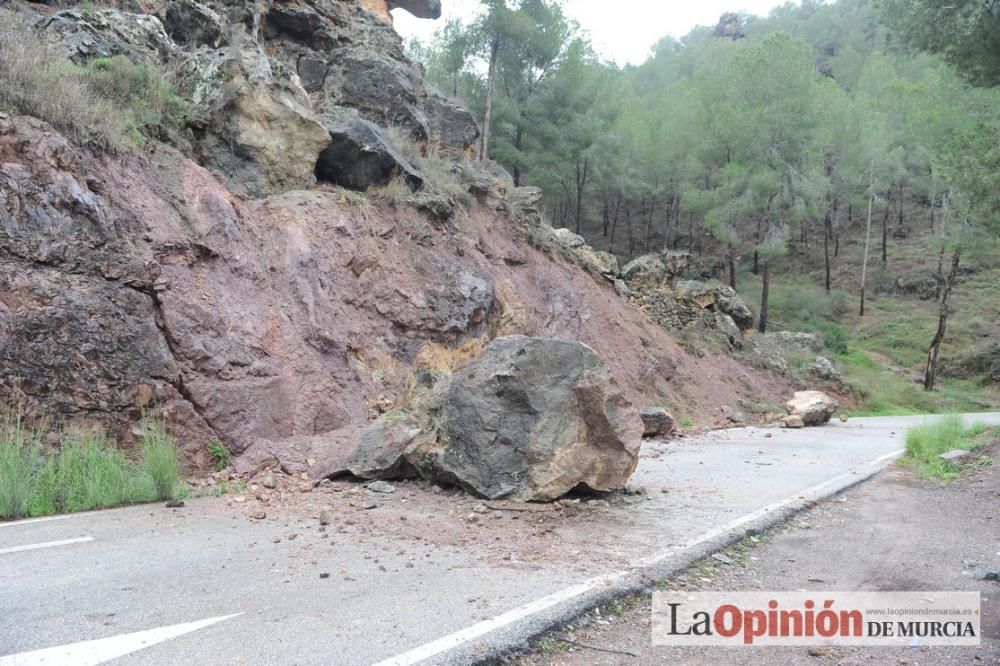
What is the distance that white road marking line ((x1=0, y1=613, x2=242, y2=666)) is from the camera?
3068 millimetres

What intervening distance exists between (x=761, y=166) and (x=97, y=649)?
95.7ft

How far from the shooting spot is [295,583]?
422 centimetres

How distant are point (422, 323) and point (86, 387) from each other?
582 centimetres

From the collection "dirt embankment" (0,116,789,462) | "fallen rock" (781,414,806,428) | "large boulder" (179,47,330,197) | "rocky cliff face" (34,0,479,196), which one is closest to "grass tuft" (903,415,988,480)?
"fallen rock" (781,414,806,428)

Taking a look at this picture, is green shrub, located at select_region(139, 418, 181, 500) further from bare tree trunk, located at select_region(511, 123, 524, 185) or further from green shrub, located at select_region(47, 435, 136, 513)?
bare tree trunk, located at select_region(511, 123, 524, 185)

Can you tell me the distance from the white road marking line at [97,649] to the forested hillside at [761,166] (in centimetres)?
1913

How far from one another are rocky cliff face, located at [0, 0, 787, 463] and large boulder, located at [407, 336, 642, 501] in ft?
9.33

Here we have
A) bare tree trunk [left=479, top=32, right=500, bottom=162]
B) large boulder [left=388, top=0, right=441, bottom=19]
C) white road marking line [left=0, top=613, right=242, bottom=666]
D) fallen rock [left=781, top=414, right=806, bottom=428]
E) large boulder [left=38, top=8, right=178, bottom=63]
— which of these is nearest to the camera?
white road marking line [left=0, top=613, right=242, bottom=666]

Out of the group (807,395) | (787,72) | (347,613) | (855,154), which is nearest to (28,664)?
(347,613)

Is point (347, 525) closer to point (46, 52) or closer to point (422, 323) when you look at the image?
point (422, 323)

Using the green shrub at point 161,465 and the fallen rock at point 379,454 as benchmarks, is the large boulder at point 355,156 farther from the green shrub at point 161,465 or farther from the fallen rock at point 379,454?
the green shrub at point 161,465

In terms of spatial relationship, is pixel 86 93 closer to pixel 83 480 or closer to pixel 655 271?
pixel 83 480

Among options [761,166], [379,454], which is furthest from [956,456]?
[761,166]

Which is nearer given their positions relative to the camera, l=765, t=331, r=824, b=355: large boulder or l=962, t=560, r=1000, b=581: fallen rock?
l=962, t=560, r=1000, b=581: fallen rock
